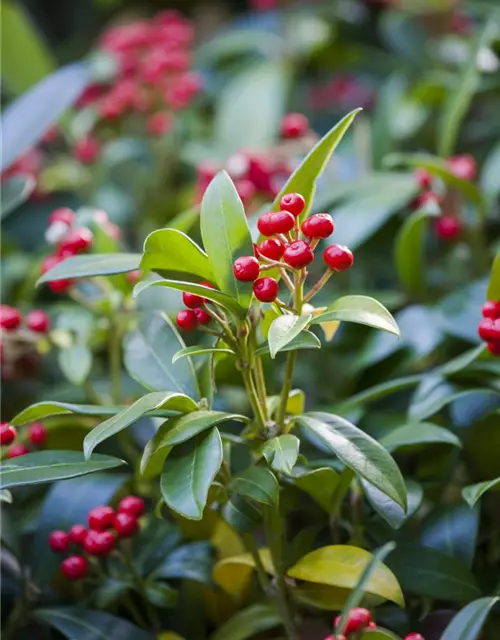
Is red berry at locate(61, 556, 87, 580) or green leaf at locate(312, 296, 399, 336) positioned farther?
red berry at locate(61, 556, 87, 580)

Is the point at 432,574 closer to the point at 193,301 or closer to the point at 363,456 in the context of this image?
the point at 363,456

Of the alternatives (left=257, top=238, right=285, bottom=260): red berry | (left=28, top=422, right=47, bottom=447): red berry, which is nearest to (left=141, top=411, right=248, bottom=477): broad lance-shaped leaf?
(left=257, top=238, right=285, bottom=260): red berry

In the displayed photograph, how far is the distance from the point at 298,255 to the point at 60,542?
347mm

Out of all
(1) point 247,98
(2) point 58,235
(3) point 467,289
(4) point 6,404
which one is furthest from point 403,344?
(1) point 247,98

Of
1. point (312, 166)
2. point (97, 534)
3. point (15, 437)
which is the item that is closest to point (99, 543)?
point (97, 534)

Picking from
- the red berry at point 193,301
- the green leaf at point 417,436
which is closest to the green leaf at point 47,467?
the red berry at point 193,301

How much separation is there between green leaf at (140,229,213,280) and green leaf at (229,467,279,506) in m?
0.15

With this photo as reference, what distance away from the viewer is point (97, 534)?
2.26 ft

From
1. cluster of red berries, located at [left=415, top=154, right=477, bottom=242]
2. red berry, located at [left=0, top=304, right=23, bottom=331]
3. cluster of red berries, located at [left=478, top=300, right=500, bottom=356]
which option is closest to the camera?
cluster of red berries, located at [left=478, top=300, right=500, bottom=356]

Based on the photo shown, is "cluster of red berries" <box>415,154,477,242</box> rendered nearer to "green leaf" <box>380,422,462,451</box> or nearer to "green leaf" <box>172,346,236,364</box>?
"green leaf" <box>380,422,462,451</box>

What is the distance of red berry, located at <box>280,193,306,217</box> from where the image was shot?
604mm

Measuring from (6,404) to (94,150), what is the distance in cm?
50

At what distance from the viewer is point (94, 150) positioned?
136 centimetres

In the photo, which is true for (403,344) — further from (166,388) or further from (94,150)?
(94,150)
